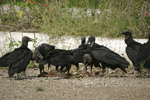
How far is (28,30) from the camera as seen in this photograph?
9555mm

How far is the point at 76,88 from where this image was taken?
531 cm

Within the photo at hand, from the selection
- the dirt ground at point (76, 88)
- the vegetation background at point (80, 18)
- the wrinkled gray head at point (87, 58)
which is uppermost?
the vegetation background at point (80, 18)

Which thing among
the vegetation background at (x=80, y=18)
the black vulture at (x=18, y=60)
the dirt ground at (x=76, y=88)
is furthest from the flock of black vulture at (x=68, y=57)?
the vegetation background at (x=80, y=18)

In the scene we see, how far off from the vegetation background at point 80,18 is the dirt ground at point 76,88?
2727mm

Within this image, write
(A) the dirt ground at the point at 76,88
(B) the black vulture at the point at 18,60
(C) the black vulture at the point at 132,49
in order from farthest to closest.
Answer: (C) the black vulture at the point at 132,49
(B) the black vulture at the point at 18,60
(A) the dirt ground at the point at 76,88

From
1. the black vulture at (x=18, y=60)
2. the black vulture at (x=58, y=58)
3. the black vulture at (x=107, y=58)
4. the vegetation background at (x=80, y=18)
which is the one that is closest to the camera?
the black vulture at (x=18, y=60)

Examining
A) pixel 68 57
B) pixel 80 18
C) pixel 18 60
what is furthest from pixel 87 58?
pixel 80 18

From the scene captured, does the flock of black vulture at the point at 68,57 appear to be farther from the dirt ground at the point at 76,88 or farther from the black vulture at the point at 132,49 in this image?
the dirt ground at the point at 76,88

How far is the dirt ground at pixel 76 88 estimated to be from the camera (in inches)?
180

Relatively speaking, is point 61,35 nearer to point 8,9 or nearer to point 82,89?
point 8,9

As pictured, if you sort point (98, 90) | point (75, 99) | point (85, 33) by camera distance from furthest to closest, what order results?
1. point (85, 33)
2. point (98, 90)
3. point (75, 99)

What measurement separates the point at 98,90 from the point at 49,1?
6257mm

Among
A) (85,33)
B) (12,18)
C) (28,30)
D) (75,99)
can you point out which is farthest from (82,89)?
(12,18)

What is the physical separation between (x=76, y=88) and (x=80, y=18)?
451 centimetres
